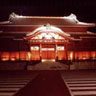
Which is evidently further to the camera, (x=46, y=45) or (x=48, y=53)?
(x=48, y=53)

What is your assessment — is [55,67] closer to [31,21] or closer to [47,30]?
[47,30]

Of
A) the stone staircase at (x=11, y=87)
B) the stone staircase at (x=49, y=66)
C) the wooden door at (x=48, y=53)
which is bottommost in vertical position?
the stone staircase at (x=49, y=66)

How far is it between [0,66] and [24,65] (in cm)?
309

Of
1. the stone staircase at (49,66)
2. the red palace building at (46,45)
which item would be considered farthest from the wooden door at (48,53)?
the stone staircase at (49,66)

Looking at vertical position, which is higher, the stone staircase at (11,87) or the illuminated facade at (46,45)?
the illuminated facade at (46,45)

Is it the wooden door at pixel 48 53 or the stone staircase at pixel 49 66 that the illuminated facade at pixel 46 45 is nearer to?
the wooden door at pixel 48 53

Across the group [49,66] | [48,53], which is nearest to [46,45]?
[48,53]

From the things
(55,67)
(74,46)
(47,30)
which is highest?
(47,30)

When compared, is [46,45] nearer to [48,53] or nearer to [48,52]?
[48,52]

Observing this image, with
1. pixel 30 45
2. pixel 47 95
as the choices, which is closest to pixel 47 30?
pixel 30 45

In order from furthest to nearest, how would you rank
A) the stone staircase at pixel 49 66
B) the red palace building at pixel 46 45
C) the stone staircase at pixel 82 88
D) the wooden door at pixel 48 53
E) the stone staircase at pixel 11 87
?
the wooden door at pixel 48 53
the red palace building at pixel 46 45
the stone staircase at pixel 49 66
the stone staircase at pixel 11 87
the stone staircase at pixel 82 88

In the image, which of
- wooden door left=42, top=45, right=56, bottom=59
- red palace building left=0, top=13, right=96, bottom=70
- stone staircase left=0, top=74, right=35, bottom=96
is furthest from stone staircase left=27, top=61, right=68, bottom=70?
stone staircase left=0, top=74, right=35, bottom=96

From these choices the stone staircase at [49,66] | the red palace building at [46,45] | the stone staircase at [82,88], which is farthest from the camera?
the red palace building at [46,45]

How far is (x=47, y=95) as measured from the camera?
33.6 ft
